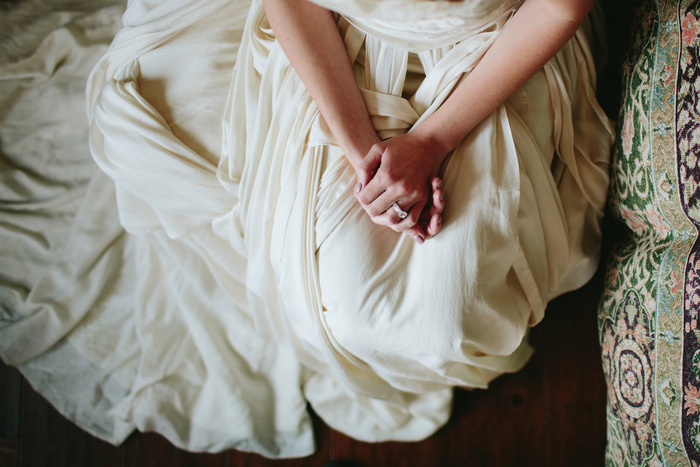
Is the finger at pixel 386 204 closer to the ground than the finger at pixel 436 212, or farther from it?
farther from it

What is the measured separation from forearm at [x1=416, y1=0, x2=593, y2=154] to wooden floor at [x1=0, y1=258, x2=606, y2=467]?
0.59 meters

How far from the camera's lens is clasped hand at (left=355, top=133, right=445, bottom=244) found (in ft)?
2.16

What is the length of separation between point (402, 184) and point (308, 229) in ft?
0.53

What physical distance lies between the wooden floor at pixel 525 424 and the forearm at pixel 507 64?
1.93ft

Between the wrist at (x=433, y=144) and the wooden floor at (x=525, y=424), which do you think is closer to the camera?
the wrist at (x=433, y=144)

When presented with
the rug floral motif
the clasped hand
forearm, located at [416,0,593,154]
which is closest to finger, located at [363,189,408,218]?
the clasped hand

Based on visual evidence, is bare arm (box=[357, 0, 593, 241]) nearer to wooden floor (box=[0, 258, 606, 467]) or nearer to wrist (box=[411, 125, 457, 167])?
wrist (box=[411, 125, 457, 167])

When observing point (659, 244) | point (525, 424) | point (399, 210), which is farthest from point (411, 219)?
point (525, 424)

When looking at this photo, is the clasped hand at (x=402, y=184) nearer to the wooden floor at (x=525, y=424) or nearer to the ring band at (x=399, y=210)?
the ring band at (x=399, y=210)

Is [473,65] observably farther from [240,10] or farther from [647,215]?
[240,10]

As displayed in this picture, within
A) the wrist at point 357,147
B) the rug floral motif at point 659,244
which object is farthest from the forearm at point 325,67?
the rug floral motif at point 659,244

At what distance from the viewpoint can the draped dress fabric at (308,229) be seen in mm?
674

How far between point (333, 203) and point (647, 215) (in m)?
0.50

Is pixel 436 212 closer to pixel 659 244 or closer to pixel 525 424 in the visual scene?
pixel 659 244
